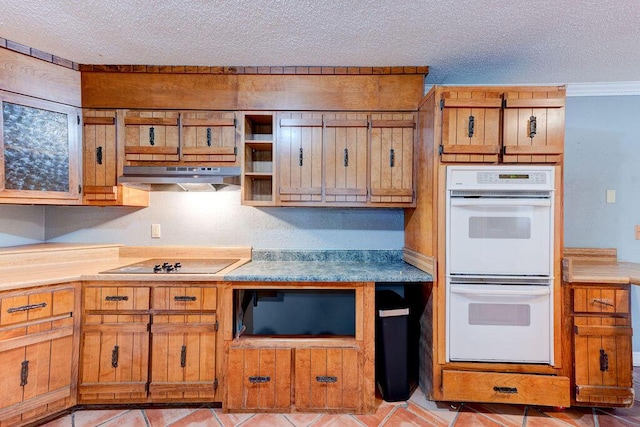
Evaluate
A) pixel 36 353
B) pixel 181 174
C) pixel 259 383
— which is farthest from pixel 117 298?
pixel 259 383

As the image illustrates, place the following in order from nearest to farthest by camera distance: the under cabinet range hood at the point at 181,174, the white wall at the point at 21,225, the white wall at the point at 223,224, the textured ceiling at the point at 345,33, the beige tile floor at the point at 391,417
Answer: the textured ceiling at the point at 345,33
the beige tile floor at the point at 391,417
the under cabinet range hood at the point at 181,174
the white wall at the point at 21,225
the white wall at the point at 223,224

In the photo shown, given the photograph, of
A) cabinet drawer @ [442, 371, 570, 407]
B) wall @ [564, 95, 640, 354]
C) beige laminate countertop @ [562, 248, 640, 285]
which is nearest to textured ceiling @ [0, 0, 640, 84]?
wall @ [564, 95, 640, 354]

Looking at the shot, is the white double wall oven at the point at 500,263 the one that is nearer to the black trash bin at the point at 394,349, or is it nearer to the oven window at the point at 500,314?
the oven window at the point at 500,314

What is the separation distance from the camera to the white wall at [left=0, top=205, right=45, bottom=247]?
212cm

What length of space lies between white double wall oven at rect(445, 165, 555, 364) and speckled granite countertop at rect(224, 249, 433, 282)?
0.96 ft

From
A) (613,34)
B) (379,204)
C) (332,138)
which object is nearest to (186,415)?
(379,204)

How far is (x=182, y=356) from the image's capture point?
1.71 meters

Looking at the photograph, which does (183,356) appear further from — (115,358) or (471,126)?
(471,126)

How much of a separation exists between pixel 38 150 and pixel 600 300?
380 cm

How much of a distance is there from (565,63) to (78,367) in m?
3.88

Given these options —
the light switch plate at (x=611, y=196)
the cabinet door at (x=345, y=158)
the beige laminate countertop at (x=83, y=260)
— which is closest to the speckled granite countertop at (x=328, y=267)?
the beige laminate countertop at (x=83, y=260)

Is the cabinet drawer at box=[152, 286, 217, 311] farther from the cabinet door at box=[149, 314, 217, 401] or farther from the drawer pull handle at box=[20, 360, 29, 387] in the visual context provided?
the drawer pull handle at box=[20, 360, 29, 387]

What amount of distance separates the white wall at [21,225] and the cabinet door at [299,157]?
213 cm

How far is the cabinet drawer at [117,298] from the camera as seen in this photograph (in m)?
1.71
